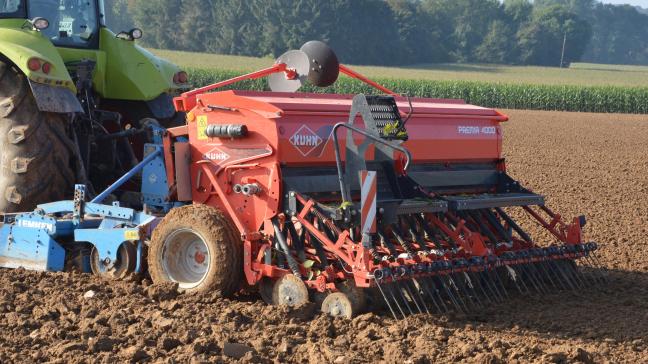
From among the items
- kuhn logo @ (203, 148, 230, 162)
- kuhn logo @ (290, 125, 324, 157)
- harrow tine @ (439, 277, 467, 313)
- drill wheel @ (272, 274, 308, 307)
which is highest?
kuhn logo @ (290, 125, 324, 157)

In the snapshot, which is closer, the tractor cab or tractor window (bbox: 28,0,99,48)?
the tractor cab

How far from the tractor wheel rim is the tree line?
52.4 meters

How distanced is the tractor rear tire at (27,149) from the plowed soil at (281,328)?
1.82 ft

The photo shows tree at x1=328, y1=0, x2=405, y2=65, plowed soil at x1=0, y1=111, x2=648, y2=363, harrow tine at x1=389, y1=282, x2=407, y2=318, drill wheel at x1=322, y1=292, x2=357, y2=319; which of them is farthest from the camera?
tree at x1=328, y1=0, x2=405, y2=65

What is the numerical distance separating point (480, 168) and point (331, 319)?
2.43 metres

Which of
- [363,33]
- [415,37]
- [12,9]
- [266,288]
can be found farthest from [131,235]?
[415,37]

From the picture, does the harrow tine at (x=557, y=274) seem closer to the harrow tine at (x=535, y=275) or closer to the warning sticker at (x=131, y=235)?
the harrow tine at (x=535, y=275)

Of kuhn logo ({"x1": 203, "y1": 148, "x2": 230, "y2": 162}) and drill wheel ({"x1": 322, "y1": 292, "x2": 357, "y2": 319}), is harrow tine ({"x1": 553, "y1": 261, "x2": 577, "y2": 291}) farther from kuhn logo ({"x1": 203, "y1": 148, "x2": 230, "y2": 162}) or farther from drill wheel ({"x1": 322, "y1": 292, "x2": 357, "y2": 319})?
kuhn logo ({"x1": 203, "y1": 148, "x2": 230, "y2": 162})

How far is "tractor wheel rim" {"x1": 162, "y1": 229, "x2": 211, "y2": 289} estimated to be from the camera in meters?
5.93

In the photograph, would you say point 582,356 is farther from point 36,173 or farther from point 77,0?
point 77,0

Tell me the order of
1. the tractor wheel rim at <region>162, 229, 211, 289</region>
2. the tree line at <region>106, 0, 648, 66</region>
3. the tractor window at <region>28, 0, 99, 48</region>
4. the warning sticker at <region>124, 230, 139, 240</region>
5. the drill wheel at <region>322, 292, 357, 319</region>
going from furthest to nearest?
the tree line at <region>106, 0, 648, 66</region> → the tractor window at <region>28, 0, 99, 48</region> → the warning sticker at <region>124, 230, 139, 240</region> → the tractor wheel rim at <region>162, 229, 211, 289</region> → the drill wheel at <region>322, 292, 357, 319</region>

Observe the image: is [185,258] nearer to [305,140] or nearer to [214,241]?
[214,241]

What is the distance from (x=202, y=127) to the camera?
6.24 meters

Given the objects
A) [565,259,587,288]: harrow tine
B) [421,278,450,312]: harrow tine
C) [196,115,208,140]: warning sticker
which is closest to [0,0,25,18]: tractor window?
[196,115,208,140]: warning sticker
